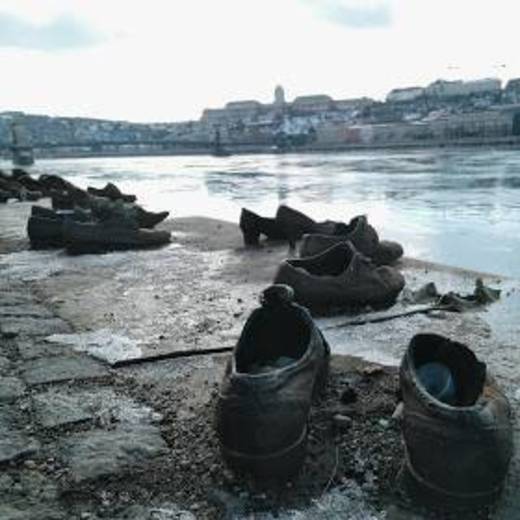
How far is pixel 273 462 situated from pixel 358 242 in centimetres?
389

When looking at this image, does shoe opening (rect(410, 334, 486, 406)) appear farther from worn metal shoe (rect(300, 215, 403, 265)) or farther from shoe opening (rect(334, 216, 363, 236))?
shoe opening (rect(334, 216, 363, 236))

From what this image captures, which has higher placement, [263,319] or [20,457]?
[263,319]

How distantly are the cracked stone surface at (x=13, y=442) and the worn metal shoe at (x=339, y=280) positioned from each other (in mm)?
2168

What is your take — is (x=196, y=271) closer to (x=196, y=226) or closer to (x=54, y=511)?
(x=196, y=226)

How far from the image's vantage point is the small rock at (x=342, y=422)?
3.19 metres

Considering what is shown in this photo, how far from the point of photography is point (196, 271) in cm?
722

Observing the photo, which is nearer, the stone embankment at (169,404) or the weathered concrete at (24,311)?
the stone embankment at (169,404)

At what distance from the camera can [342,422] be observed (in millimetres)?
3201

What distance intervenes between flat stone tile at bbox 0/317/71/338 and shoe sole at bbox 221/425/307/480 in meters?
2.43

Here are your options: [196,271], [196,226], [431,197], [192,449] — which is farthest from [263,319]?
[431,197]

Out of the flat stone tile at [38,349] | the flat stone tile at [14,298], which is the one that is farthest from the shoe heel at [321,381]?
the flat stone tile at [14,298]

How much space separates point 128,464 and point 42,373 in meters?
1.23

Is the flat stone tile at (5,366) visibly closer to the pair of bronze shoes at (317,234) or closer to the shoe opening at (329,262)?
the shoe opening at (329,262)

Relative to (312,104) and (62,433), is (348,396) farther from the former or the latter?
(312,104)
